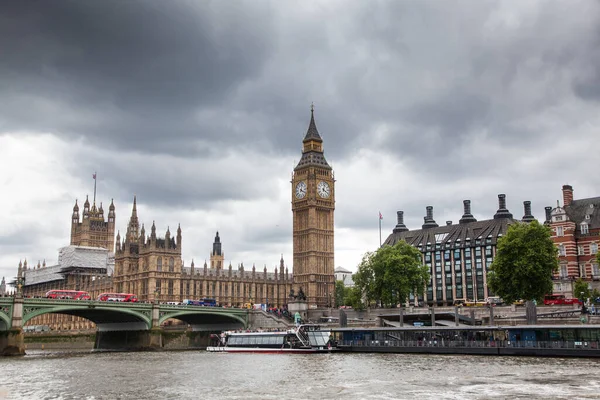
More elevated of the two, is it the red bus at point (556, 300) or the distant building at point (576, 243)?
the distant building at point (576, 243)

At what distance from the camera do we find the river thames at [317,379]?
3953 centimetres

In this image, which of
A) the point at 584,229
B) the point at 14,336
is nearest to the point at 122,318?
the point at 14,336

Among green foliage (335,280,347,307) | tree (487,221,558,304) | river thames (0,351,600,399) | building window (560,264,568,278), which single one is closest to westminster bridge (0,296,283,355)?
river thames (0,351,600,399)

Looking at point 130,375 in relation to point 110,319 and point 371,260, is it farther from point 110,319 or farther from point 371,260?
point 371,260

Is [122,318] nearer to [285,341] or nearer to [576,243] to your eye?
[285,341]

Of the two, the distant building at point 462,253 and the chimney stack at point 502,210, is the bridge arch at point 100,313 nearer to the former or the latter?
the distant building at point 462,253

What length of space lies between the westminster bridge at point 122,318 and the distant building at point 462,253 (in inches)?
1295

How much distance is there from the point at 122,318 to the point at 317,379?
52.7 meters

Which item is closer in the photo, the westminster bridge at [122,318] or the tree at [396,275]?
the westminster bridge at [122,318]

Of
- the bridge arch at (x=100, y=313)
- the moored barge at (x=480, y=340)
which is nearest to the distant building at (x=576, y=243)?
the moored barge at (x=480, y=340)

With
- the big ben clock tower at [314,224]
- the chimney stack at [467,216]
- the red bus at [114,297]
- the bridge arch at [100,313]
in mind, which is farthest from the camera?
the big ben clock tower at [314,224]

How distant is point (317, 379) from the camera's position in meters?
47.1

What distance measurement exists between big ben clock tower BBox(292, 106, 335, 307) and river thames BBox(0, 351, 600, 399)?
6361 centimetres

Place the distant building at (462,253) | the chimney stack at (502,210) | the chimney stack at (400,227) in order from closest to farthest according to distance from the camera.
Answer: the distant building at (462,253)
the chimney stack at (502,210)
the chimney stack at (400,227)
